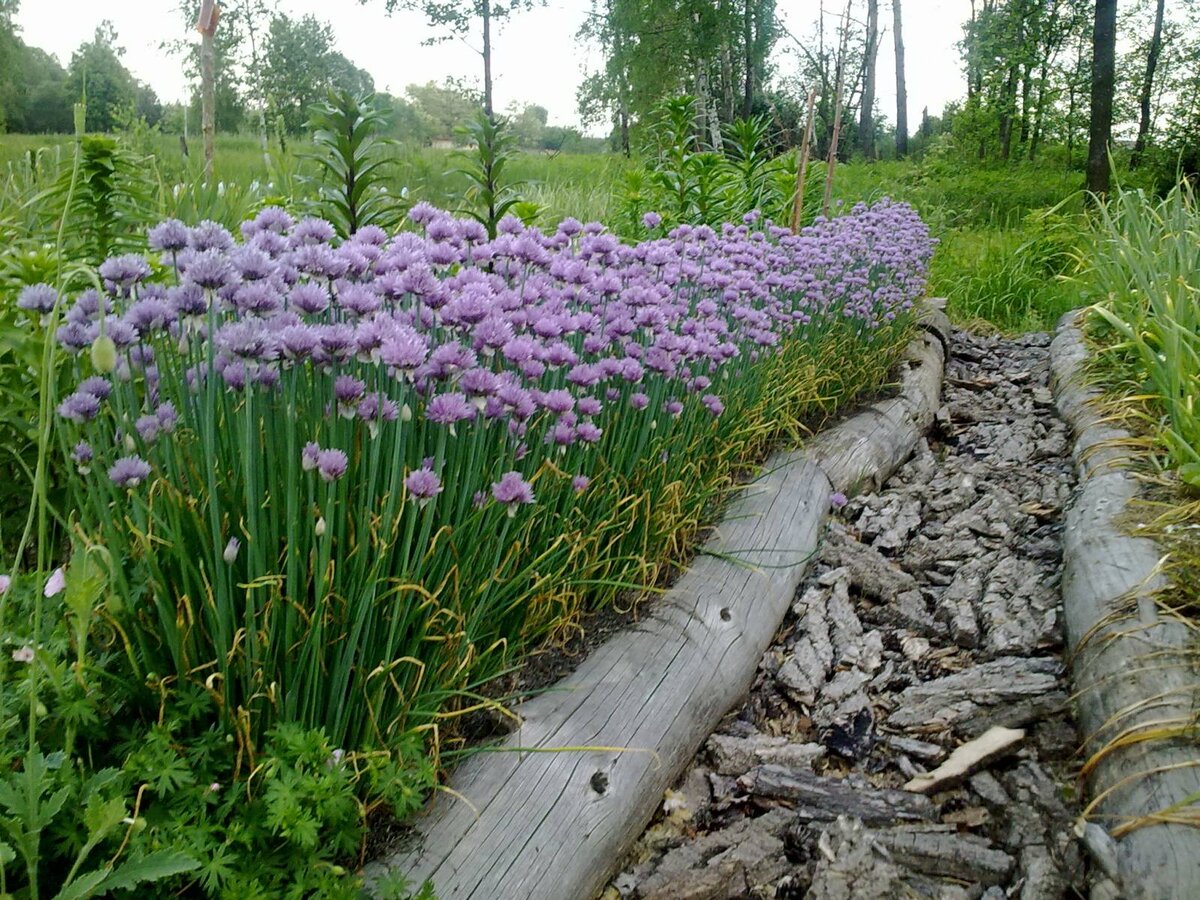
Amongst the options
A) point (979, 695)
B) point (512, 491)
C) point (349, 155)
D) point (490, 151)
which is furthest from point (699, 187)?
point (512, 491)

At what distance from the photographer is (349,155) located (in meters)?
3.79

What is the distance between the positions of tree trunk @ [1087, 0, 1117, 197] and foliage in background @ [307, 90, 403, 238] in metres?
10.6

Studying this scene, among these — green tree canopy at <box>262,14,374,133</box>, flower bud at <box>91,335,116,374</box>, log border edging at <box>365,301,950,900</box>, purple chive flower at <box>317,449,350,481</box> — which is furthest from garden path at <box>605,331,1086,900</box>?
green tree canopy at <box>262,14,374,133</box>

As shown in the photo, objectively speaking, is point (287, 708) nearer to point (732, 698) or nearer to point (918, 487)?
point (732, 698)

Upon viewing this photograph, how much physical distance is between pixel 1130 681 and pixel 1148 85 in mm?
19569

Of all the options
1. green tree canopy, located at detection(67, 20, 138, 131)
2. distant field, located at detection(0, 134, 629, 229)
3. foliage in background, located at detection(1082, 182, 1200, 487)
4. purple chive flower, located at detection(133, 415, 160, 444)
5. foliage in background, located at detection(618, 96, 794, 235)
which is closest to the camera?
purple chive flower, located at detection(133, 415, 160, 444)

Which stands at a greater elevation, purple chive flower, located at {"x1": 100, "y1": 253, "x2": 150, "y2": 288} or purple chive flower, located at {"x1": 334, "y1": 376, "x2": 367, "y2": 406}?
purple chive flower, located at {"x1": 100, "y1": 253, "x2": 150, "y2": 288}

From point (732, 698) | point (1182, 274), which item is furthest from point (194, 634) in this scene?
point (1182, 274)

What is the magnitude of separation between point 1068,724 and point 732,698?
91 cm

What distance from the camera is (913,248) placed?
5738mm

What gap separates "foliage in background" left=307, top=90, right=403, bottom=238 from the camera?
12.2 feet

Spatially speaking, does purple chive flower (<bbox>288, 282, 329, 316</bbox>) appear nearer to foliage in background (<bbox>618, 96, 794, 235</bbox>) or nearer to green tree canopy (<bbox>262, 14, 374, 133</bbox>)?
foliage in background (<bbox>618, 96, 794, 235</bbox>)

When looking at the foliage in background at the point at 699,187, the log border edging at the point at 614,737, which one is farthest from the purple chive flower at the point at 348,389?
the foliage in background at the point at 699,187

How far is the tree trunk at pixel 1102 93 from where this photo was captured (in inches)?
440
